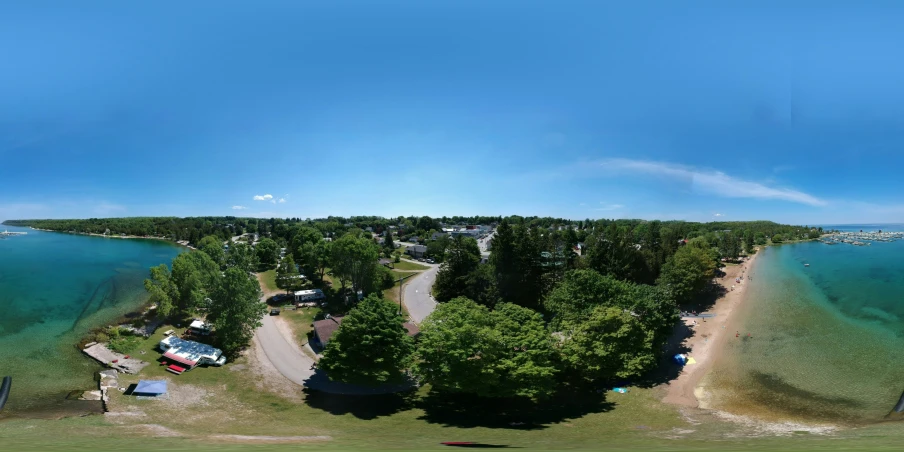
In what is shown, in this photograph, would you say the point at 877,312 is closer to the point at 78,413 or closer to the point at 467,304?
the point at 467,304

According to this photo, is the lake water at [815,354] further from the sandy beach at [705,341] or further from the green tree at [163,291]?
the green tree at [163,291]

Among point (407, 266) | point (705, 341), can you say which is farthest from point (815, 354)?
point (407, 266)

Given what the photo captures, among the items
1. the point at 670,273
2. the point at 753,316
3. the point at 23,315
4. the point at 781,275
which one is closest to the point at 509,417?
the point at 670,273

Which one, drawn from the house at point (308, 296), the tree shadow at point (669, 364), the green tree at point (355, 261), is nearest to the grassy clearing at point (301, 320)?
the house at point (308, 296)

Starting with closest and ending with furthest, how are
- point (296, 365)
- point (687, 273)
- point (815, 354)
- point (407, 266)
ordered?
point (296, 365) < point (815, 354) < point (687, 273) < point (407, 266)

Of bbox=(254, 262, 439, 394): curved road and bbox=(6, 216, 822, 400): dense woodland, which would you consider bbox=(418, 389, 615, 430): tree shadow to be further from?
bbox=(254, 262, 439, 394): curved road

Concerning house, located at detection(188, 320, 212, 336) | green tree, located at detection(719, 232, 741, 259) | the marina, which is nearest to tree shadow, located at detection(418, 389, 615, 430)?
house, located at detection(188, 320, 212, 336)

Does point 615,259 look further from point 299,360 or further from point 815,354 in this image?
point 299,360
